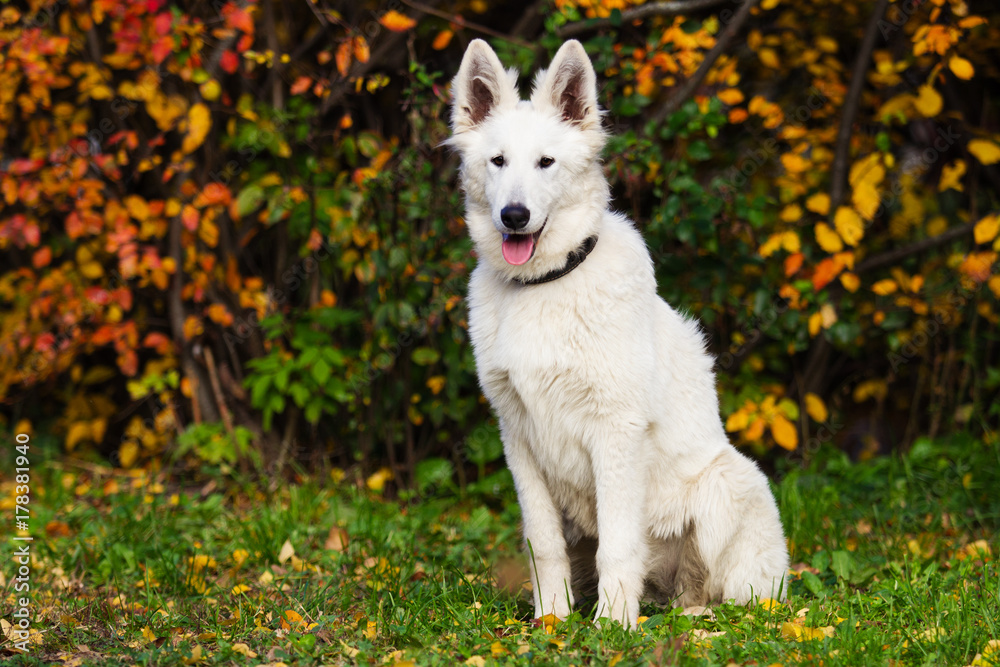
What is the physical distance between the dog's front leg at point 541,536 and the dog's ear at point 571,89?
4.03ft

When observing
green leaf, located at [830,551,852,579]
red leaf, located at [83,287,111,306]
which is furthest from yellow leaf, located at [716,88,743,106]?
red leaf, located at [83,287,111,306]

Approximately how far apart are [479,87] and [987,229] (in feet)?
8.99

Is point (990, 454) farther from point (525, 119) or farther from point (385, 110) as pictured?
point (385, 110)

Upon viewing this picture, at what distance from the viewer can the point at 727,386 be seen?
15.7 feet

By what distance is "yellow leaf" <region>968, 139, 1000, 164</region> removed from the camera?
4.43m

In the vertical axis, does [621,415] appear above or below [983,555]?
above

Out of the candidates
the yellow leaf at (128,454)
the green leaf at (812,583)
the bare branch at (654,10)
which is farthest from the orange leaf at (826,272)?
the yellow leaf at (128,454)

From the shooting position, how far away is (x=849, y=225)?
14.1 ft

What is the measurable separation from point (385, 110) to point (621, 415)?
3.00 metres

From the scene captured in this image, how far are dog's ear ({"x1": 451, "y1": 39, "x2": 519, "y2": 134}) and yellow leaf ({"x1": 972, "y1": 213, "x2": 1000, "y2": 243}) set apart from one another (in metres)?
2.59

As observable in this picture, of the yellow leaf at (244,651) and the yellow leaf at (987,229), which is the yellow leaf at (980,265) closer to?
the yellow leaf at (987,229)

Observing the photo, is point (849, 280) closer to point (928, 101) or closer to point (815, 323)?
point (815, 323)

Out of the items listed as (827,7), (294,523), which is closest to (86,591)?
(294,523)

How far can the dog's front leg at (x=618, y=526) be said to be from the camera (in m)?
2.83
